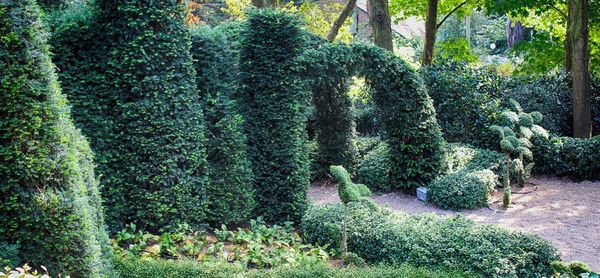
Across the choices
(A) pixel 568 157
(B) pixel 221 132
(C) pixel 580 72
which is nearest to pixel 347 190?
(B) pixel 221 132

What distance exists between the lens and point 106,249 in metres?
5.51

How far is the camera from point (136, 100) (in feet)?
23.9

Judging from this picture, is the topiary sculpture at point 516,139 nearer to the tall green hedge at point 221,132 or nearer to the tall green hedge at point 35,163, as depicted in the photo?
the tall green hedge at point 221,132

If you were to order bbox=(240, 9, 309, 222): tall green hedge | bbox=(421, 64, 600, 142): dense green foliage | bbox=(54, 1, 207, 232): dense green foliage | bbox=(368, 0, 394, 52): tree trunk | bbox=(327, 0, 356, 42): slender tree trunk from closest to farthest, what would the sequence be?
1. bbox=(54, 1, 207, 232): dense green foliage
2. bbox=(240, 9, 309, 222): tall green hedge
3. bbox=(421, 64, 600, 142): dense green foliage
4. bbox=(368, 0, 394, 52): tree trunk
5. bbox=(327, 0, 356, 42): slender tree trunk

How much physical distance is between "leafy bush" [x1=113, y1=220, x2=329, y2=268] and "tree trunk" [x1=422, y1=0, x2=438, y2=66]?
1068 centimetres

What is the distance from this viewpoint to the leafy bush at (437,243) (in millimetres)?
6562

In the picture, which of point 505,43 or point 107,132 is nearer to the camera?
point 107,132

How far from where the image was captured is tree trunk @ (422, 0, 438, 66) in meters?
17.0

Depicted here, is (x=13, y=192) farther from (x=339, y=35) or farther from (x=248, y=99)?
(x=339, y=35)

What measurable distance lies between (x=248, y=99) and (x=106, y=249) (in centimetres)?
388

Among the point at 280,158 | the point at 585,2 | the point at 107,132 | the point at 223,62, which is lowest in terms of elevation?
the point at 280,158

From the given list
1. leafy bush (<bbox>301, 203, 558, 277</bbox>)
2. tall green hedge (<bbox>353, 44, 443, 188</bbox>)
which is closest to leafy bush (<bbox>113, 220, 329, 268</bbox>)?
leafy bush (<bbox>301, 203, 558, 277</bbox>)

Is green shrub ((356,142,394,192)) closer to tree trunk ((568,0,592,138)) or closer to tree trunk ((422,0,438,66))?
tree trunk ((568,0,592,138))

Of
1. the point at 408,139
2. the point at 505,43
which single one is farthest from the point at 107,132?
the point at 505,43
